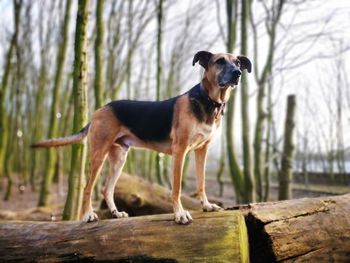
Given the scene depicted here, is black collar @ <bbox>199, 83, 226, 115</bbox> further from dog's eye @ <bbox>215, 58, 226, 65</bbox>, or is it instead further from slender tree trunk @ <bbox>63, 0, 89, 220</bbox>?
slender tree trunk @ <bbox>63, 0, 89, 220</bbox>

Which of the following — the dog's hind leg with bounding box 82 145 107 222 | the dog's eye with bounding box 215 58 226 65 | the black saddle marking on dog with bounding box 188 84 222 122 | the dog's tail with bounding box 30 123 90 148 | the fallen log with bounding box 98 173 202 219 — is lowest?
the fallen log with bounding box 98 173 202 219

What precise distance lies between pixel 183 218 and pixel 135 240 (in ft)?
1.73

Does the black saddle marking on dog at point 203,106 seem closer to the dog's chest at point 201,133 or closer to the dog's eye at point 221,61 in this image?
the dog's chest at point 201,133

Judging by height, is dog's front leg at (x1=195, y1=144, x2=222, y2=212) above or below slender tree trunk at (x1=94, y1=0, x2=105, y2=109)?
below

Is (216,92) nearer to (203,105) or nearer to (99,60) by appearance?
(203,105)

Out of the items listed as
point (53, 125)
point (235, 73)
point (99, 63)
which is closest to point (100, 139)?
point (235, 73)

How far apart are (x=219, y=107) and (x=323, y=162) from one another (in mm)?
30501

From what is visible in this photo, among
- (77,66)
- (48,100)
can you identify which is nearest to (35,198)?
(77,66)

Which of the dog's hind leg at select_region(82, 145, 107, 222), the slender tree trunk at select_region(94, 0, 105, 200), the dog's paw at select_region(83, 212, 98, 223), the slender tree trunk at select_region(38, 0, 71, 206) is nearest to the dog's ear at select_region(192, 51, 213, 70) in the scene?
the dog's hind leg at select_region(82, 145, 107, 222)

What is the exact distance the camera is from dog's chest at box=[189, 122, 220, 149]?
419cm

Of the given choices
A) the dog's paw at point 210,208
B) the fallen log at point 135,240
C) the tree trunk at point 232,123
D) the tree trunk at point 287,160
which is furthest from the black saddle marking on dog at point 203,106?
the tree trunk at point 232,123

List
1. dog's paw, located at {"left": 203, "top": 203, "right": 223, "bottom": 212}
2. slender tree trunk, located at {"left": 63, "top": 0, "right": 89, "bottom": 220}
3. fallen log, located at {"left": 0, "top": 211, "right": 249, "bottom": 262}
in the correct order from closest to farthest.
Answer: fallen log, located at {"left": 0, "top": 211, "right": 249, "bottom": 262}
dog's paw, located at {"left": 203, "top": 203, "right": 223, "bottom": 212}
slender tree trunk, located at {"left": 63, "top": 0, "right": 89, "bottom": 220}

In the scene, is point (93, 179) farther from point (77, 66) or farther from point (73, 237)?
point (77, 66)

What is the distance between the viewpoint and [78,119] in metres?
6.66
